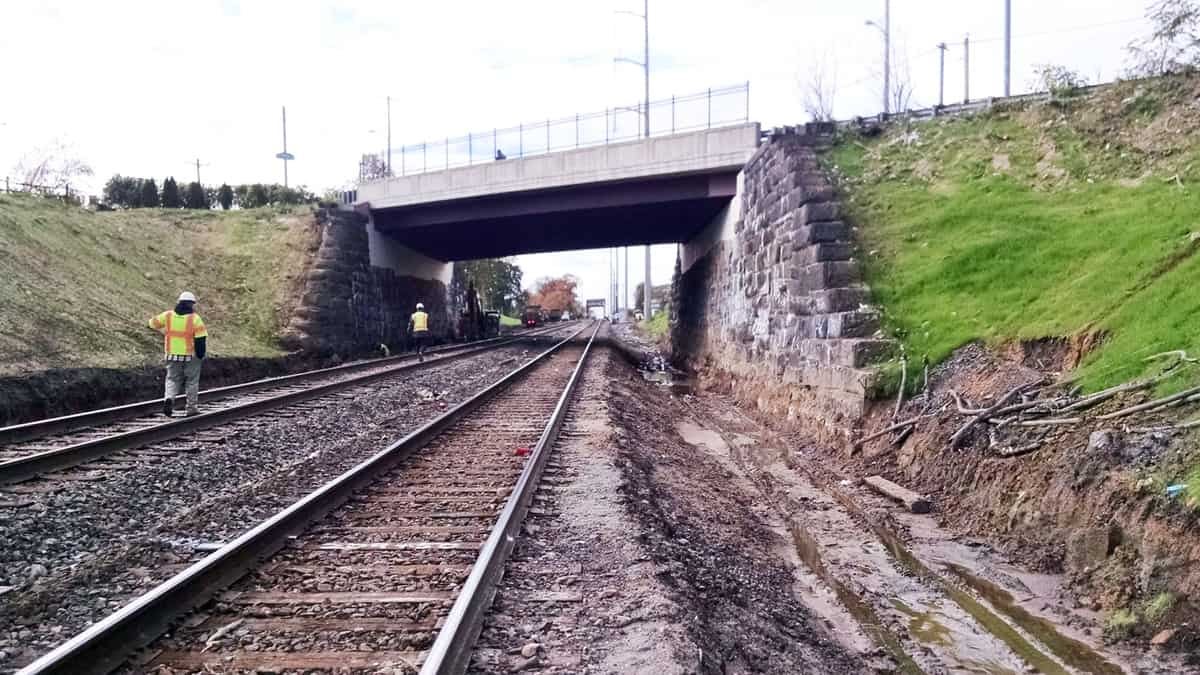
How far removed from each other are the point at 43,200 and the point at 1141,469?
2741 cm

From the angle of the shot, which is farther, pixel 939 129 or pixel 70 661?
pixel 939 129

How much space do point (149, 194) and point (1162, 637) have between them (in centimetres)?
3706

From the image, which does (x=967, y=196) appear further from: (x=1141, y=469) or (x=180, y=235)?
(x=180, y=235)

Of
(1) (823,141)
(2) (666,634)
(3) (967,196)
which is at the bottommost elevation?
(2) (666,634)

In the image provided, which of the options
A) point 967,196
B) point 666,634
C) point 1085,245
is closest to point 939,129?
point 967,196

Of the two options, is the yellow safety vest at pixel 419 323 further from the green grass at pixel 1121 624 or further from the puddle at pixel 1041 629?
the green grass at pixel 1121 624

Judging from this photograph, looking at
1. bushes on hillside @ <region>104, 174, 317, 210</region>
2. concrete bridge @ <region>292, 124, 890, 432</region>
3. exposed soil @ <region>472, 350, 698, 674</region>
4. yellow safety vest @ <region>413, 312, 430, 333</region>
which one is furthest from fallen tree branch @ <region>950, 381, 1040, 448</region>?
bushes on hillside @ <region>104, 174, 317, 210</region>

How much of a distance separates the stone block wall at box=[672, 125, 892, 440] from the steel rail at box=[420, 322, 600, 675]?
18.4 feet

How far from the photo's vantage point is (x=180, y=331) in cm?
1064

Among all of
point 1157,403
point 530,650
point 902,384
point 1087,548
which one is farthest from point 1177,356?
point 530,650

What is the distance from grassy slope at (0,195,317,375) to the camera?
48.3 feet

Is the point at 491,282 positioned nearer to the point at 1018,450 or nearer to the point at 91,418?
the point at 91,418

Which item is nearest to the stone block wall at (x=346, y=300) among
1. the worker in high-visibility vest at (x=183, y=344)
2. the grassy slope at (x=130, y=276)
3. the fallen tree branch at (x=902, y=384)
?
the grassy slope at (x=130, y=276)

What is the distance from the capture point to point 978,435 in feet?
25.0
